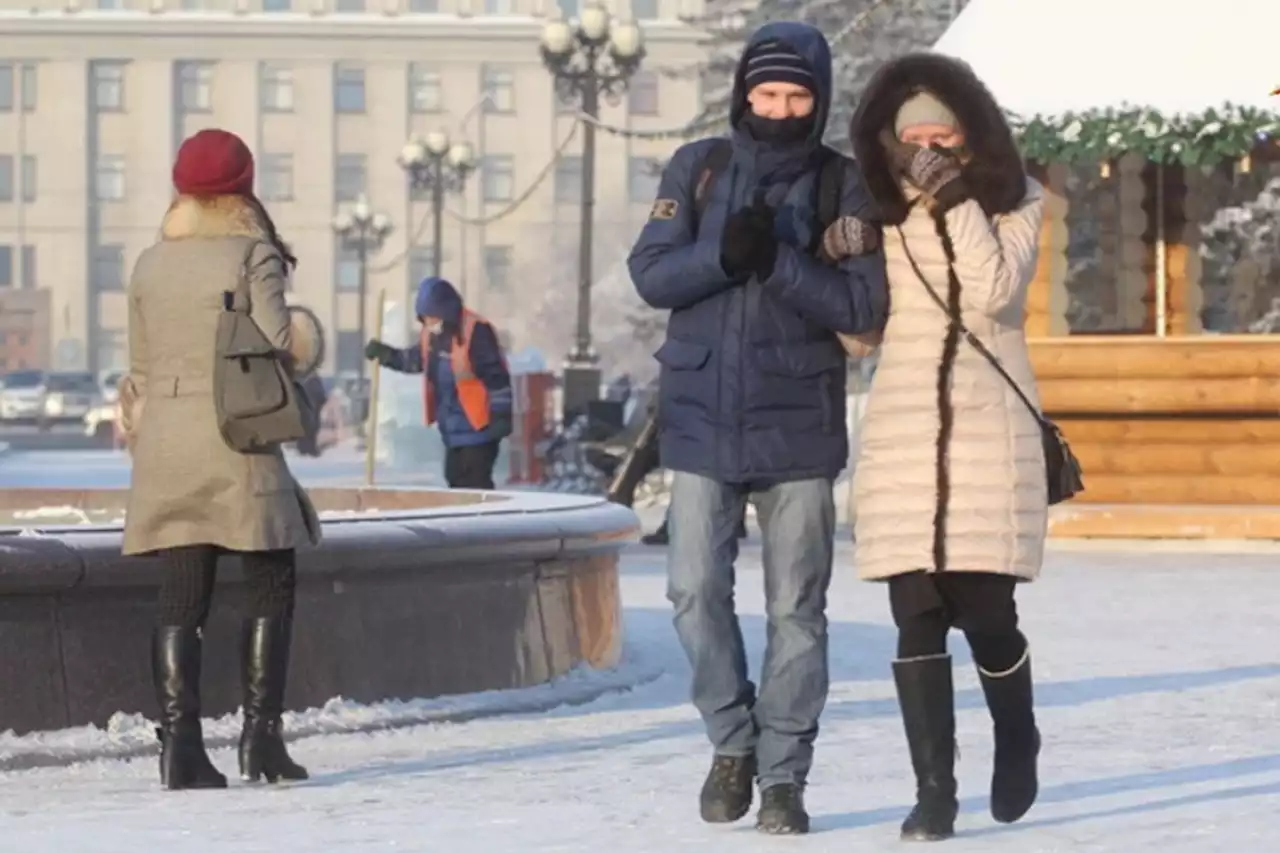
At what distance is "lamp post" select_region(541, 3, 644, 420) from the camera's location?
32781mm

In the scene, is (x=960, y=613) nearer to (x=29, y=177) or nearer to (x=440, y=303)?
(x=440, y=303)

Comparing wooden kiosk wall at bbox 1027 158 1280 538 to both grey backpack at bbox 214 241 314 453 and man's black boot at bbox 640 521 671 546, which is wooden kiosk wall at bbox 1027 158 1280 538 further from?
grey backpack at bbox 214 241 314 453

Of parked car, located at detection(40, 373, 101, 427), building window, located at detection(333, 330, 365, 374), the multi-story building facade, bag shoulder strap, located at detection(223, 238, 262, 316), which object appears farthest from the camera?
the multi-story building facade

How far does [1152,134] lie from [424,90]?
97.3 metres

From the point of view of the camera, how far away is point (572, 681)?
1019 centimetres

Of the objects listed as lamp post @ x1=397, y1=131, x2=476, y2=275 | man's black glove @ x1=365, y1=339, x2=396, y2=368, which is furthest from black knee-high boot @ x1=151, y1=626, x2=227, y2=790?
lamp post @ x1=397, y1=131, x2=476, y2=275

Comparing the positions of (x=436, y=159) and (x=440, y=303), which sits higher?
(x=436, y=159)

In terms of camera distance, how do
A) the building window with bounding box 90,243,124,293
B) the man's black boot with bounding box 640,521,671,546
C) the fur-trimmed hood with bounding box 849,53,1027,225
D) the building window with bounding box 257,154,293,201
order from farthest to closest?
the building window with bounding box 257,154,293,201 → the building window with bounding box 90,243,124,293 → the man's black boot with bounding box 640,521,671,546 → the fur-trimmed hood with bounding box 849,53,1027,225

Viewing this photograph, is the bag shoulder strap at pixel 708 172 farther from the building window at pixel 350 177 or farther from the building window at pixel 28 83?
the building window at pixel 28 83

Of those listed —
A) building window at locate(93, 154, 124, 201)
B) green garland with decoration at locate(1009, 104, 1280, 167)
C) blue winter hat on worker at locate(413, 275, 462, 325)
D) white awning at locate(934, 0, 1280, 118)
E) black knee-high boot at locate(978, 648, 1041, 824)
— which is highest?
building window at locate(93, 154, 124, 201)

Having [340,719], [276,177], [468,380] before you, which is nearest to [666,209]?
[340,719]

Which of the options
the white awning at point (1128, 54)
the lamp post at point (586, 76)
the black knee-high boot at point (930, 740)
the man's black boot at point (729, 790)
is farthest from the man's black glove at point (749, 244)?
the lamp post at point (586, 76)

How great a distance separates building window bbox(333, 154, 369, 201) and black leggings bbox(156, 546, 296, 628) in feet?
347

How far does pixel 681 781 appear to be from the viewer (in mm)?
8094
